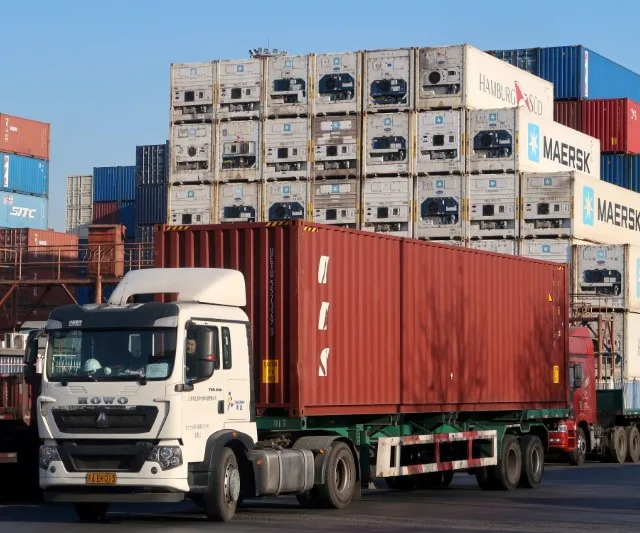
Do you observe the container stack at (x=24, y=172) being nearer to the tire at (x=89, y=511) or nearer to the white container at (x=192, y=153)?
the white container at (x=192, y=153)

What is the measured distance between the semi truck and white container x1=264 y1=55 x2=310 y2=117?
15977 millimetres

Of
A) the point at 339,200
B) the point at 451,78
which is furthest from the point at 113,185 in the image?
the point at 451,78

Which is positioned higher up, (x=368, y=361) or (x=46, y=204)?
(x=46, y=204)

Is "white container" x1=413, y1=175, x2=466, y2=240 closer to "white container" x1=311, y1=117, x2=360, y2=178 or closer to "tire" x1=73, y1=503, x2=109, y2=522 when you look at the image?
"white container" x1=311, y1=117, x2=360, y2=178

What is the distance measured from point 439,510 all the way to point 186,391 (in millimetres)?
4471

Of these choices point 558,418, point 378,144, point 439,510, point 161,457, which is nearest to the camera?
point 161,457

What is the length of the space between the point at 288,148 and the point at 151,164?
29517 mm

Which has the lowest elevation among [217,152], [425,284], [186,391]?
[186,391]

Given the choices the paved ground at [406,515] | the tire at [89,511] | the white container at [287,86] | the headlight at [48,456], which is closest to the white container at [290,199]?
the white container at [287,86]

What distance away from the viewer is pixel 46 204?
61.8 metres

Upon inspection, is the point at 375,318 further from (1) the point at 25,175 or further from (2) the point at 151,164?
(2) the point at 151,164

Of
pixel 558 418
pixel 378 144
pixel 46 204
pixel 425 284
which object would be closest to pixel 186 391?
pixel 425 284

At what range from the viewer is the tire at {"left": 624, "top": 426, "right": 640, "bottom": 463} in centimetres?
3319

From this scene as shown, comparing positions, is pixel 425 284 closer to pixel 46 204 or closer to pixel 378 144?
pixel 378 144
